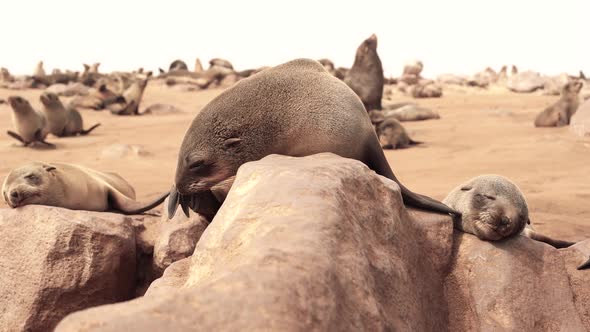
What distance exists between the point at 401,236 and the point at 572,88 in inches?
439

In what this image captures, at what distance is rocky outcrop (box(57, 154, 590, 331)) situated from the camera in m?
1.79

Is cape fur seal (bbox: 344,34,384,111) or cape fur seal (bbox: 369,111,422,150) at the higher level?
cape fur seal (bbox: 344,34,384,111)

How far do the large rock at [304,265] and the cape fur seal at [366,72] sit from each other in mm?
9798

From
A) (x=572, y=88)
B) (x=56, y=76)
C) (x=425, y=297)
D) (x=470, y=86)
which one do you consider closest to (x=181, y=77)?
(x=56, y=76)

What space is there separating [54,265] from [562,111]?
10407 millimetres

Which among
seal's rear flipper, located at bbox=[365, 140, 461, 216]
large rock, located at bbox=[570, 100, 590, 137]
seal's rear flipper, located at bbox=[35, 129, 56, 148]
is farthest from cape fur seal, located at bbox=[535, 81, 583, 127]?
seal's rear flipper, located at bbox=[365, 140, 461, 216]

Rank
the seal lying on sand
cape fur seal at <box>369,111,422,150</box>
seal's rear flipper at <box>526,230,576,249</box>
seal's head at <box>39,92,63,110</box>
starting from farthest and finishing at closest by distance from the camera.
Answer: seal's head at <box>39,92,63,110</box> → cape fur seal at <box>369,111,422,150</box> → seal's rear flipper at <box>526,230,576,249</box> → the seal lying on sand

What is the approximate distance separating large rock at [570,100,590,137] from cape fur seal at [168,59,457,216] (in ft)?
26.3

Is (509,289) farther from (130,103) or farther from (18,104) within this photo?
(130,103)

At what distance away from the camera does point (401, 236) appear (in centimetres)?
301

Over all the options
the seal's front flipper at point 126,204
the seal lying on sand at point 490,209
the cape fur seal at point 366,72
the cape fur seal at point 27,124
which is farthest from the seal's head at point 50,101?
the seal lying on sand at point 490,209

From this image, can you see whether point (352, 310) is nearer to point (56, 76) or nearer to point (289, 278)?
point (289, 278)

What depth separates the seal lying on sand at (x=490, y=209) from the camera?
3.62 metres

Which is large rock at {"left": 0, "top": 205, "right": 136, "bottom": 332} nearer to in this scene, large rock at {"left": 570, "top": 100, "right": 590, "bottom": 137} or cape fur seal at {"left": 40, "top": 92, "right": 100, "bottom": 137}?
cape fur seal at {"left": 40, "top": 92, "right": 100, "bottom": 137}
